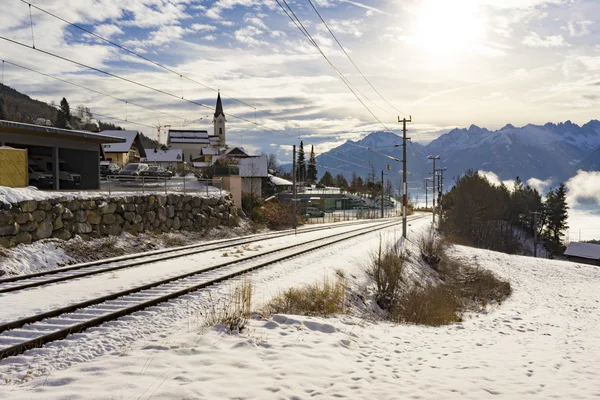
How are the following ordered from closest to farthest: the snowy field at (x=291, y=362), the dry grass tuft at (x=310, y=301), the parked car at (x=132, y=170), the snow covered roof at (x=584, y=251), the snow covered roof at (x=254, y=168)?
the snowy field at (x=291, y=362)
the dry grass tuft at (x=310, y=301)
the parked car at (x=132, y=170)
the snow covered roof at (x=254, y=168)
the snow covered roof at (x=584, y=251)

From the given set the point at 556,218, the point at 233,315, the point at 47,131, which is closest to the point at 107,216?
the point at 47,131

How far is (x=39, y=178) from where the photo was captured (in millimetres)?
26578

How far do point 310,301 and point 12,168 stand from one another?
48.0ft

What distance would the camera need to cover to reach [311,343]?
8.48 metres

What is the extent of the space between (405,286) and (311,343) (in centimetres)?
1038

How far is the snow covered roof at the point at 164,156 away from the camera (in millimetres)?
86062

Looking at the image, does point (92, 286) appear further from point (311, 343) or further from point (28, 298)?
point (311, 343)

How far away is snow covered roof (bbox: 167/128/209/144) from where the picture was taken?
12219cm

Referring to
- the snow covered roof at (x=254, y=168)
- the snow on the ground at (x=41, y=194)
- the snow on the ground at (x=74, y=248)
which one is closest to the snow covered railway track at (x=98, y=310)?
the snow on the ground at (x=74, y=248)

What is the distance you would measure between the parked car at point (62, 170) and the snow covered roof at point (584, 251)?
274 ft

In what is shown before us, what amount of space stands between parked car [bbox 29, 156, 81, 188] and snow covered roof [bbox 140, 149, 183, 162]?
5589 centimetres

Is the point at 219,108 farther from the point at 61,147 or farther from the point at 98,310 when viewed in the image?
the point at 98,310

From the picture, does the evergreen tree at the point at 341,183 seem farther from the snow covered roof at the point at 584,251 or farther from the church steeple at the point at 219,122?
the snow covered roof at the point at 584,251

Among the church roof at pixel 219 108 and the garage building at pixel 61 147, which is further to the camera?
the church roof at pixel 219 108
